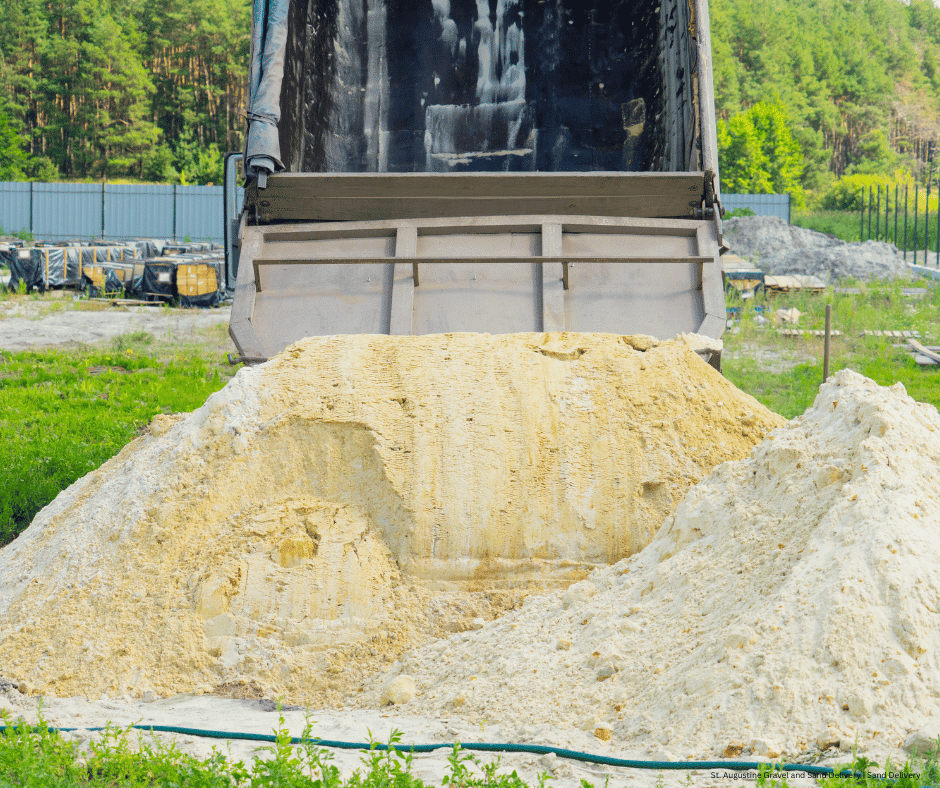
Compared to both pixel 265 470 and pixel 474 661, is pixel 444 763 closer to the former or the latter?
pixel 474 661

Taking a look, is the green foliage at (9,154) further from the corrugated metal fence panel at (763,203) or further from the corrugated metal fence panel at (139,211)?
the corrugated metal fence panel at (763,203)

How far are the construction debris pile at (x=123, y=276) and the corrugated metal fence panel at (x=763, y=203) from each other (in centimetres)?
2099

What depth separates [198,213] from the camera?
32906 mm

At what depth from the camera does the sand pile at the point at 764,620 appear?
112 inches

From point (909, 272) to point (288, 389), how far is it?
58.8 ft

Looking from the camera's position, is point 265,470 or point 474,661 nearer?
point 474,661

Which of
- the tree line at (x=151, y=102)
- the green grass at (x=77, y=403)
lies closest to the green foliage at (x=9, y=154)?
the tree line at (x=151, y=102)

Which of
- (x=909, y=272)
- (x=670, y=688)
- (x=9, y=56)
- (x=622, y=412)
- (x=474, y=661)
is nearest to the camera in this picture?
(x=670, y=688)

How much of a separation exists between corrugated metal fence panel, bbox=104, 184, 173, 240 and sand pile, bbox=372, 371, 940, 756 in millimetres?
31627

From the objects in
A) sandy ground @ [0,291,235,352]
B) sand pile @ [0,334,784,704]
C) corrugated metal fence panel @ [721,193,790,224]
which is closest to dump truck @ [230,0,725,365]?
sand pile @ [0,334,784,704]

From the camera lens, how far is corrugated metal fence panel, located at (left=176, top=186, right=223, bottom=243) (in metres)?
32.6

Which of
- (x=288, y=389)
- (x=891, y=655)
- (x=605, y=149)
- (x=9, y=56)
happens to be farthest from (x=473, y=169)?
(x=9, y=56)

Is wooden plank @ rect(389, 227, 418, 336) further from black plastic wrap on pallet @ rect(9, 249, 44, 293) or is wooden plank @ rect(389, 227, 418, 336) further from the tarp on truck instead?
black plastic wrap on pallet @ rect(9, 249, 44, 293)

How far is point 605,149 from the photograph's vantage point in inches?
287
